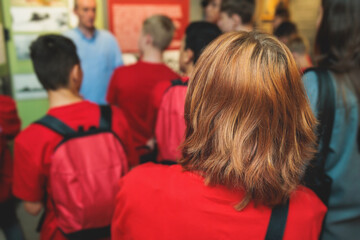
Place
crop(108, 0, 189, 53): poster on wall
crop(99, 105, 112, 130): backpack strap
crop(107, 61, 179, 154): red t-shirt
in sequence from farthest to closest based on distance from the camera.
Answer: crop(108, 0, 189, 53): poster on wall, crop(107, 61, 179, 154): red t-shirt, crop(99, 105, 112, 130): backpack strap

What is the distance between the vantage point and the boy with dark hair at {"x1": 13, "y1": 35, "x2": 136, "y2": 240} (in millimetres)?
1258

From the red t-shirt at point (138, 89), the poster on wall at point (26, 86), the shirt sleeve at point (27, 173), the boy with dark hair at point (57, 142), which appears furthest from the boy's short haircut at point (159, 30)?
the poster on wall at point (26, 86)

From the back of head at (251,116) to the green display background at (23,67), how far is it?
10.3 feet

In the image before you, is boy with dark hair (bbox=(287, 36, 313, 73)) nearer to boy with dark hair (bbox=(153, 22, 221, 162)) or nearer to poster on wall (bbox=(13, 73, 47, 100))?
boy with dark hair (bbox=(153, 22, 221, 162))

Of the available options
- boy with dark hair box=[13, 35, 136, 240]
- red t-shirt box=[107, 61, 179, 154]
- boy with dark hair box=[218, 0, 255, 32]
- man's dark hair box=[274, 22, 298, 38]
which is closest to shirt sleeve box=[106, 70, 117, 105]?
red t-shirt box=[107, 61, 179, 154]

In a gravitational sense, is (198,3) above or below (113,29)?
above

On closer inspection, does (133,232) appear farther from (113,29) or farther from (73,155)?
(113,29)

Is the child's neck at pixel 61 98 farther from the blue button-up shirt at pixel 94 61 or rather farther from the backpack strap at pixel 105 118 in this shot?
the blue button-up shirt at pixel 94 61

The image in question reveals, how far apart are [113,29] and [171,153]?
8.01 feet

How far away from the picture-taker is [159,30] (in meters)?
2.31

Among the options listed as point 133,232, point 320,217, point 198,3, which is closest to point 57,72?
point 133,232

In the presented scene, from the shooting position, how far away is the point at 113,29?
12.0 ft

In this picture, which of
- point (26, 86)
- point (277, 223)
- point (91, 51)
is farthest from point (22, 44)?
point (277, 223)

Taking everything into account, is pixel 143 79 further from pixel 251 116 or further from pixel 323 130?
pixel 251 116
